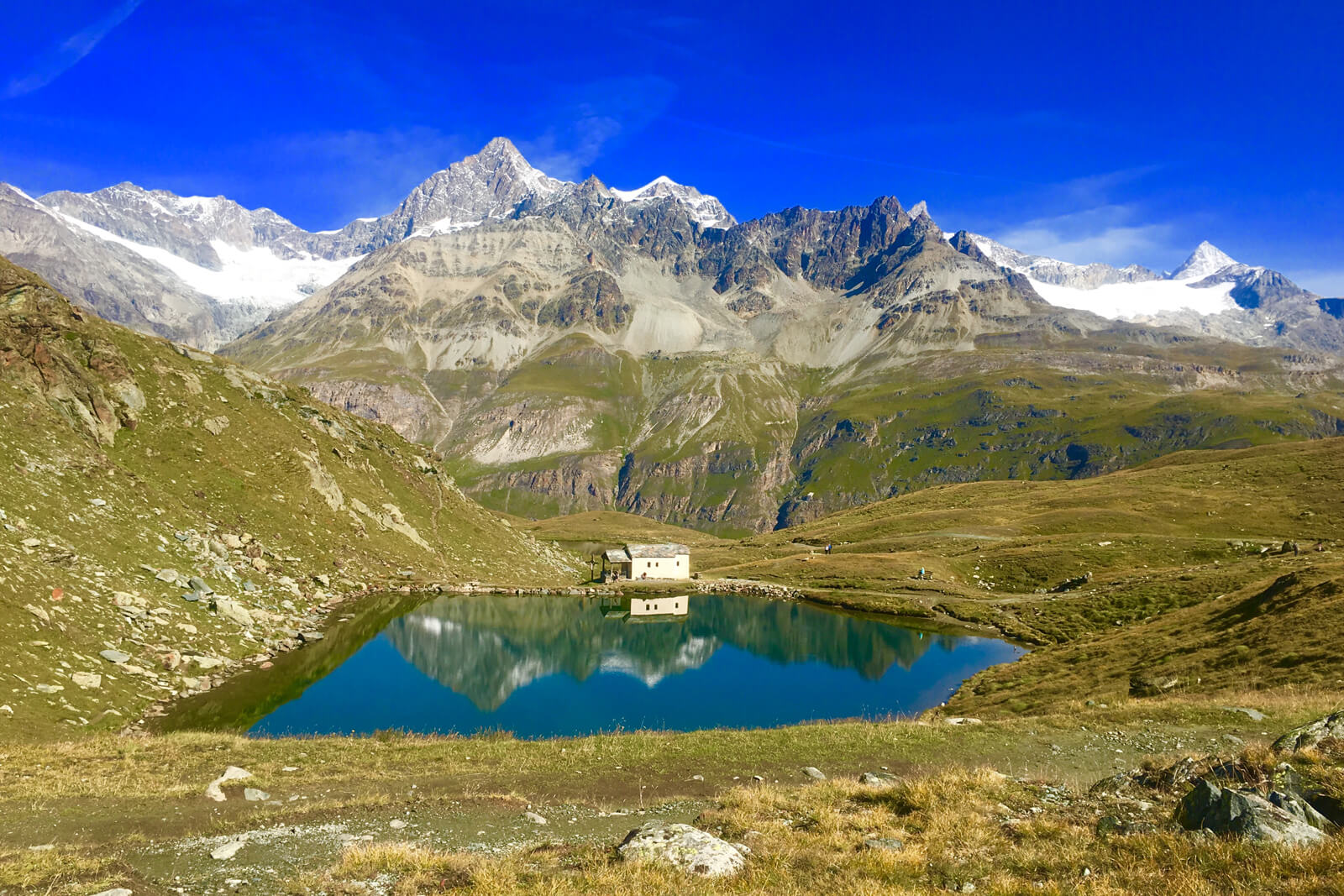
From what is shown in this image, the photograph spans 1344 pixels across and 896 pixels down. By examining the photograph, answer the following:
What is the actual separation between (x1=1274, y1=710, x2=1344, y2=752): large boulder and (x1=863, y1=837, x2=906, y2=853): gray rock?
10.8 m

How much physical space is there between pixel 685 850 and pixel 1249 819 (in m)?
10.6

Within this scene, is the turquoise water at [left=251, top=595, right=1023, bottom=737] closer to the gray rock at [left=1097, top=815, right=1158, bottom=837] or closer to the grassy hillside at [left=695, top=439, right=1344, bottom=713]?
the grassy hillside at [left=695, top=439, right=1344, bottom=713]

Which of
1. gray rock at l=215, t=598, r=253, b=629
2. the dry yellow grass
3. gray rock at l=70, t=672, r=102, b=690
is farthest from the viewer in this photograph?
gray rock at l=215, t=598, r=253, b=629

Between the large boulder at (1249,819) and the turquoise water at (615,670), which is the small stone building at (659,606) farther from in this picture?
the large boulder at (1249,819)

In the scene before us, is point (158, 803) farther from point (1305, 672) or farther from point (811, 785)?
point (1305, 672)

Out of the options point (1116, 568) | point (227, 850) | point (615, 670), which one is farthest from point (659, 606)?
point (227, 850)

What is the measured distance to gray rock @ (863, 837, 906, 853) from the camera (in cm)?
1469

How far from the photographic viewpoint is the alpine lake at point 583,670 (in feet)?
155

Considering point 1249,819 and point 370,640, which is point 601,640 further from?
point 1249,819

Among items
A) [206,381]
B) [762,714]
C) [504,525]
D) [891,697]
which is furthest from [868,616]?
[206,381]

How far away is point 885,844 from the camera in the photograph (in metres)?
15.2

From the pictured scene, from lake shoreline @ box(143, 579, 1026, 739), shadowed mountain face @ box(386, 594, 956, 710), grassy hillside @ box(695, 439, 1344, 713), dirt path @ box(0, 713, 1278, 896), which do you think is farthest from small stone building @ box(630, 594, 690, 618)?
dirt path @ box(0, 713, 1278, 896)

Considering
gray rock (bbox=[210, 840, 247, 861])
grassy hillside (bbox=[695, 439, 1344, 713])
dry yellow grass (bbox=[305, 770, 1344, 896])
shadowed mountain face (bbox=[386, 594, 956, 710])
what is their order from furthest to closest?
shadowed mountain face (bbox=[386, 594, 956, 710])
grassy hillside (bbox=[695, 439, 1344, 713])
gray rock (bbox=[210, 840, 247, 861])
dry yellow grass (bbox=[305, 770, 1344, 896])

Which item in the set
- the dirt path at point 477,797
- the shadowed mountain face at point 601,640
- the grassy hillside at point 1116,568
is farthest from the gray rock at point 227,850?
the grassy hillside at point 1116,568
